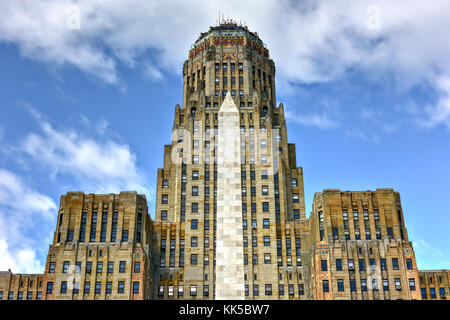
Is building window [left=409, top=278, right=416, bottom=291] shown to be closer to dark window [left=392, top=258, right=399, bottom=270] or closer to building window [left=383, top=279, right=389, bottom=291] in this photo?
dark window [left=392, top=258, right=399, bottom=270]

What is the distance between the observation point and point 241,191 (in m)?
105

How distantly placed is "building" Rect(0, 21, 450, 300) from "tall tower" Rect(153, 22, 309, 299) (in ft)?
0.65

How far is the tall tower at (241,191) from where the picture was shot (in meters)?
100

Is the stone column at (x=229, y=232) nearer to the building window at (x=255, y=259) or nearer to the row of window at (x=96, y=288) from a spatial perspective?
the row of window at (x=96, y=288)

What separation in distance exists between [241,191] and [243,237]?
8297mm

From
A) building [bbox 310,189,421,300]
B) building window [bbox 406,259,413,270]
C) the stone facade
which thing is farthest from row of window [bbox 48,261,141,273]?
the stone facade

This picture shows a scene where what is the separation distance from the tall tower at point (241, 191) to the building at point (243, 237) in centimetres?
20

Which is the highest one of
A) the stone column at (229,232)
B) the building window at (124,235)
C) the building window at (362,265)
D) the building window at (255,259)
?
the building window at (124,235)

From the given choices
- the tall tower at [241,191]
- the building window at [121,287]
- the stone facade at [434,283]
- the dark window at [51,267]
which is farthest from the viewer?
the tall tower at [241,191]

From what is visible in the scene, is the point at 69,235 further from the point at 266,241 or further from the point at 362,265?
the point at 362,265

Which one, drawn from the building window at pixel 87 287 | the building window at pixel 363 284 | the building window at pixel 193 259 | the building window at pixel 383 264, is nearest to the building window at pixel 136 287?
the building window at pixel 87 287

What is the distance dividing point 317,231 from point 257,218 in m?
13.3
